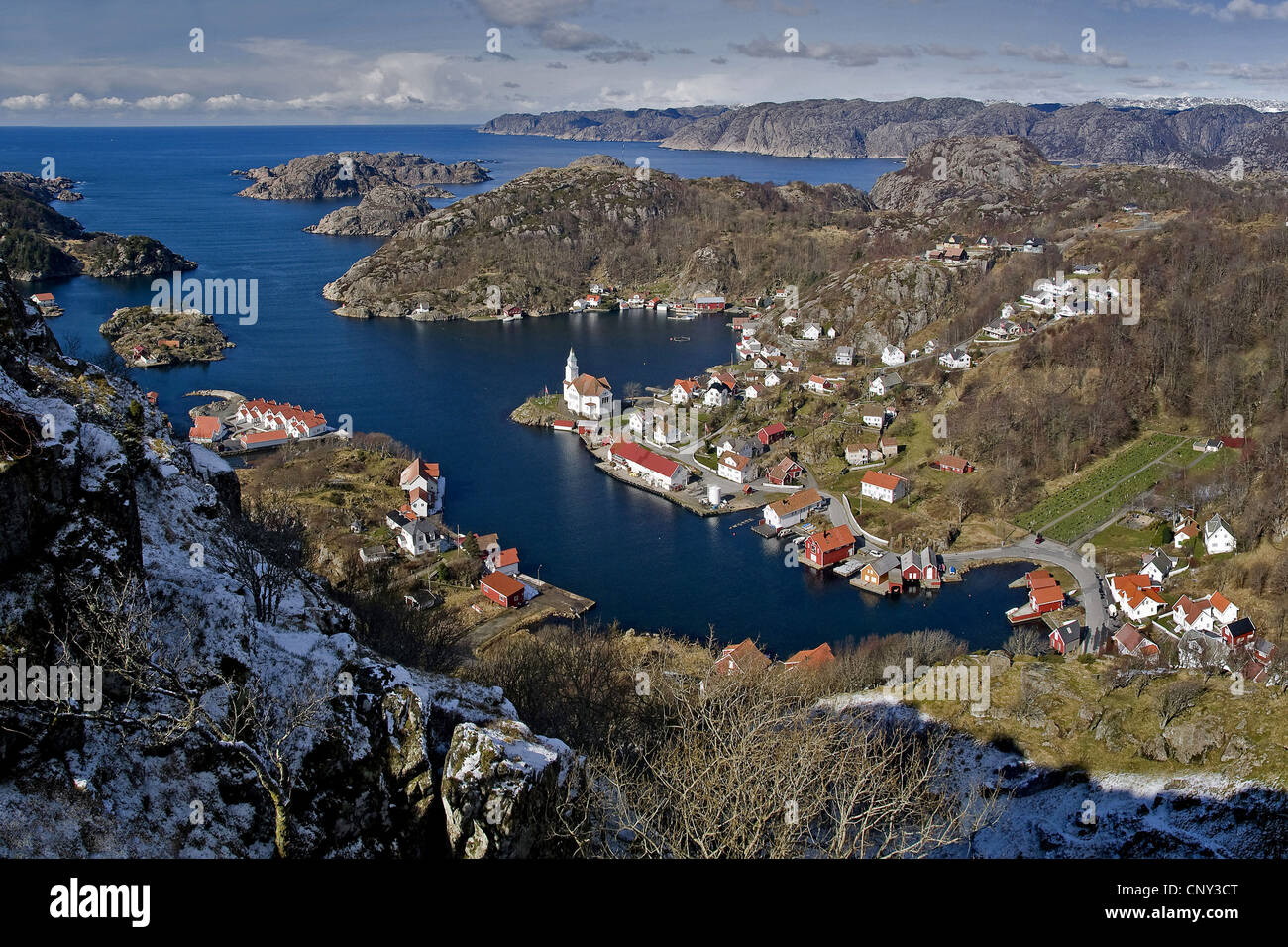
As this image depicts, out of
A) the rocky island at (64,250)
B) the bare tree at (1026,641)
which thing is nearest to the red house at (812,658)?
the bare tree at (1026,641)

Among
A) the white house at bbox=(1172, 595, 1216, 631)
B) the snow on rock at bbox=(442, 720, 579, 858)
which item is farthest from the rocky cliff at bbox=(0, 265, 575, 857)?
the white house at bbox=(1172, 595, 1216, 631)

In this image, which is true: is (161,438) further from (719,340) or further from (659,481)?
(719,340)

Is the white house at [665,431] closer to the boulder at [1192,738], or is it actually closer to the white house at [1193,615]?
the white house at [1193,615]

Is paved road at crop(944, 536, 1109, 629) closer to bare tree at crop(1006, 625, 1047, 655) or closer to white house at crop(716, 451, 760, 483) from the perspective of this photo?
bare tree at crop(1006, 625, 1047, 655)

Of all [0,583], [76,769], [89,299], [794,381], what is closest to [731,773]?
[76,769]

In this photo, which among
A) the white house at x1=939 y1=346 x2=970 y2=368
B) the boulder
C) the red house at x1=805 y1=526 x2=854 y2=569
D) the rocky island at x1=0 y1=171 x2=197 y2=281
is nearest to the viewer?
the boulder

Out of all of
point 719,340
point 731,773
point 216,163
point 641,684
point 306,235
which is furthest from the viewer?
point 216,163

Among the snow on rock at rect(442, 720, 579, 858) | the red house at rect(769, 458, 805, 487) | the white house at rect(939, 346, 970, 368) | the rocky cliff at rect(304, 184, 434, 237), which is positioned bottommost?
the red house at rect(769, 458, 805, 487)

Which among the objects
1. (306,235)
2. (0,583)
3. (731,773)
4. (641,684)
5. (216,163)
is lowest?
(641,684)
